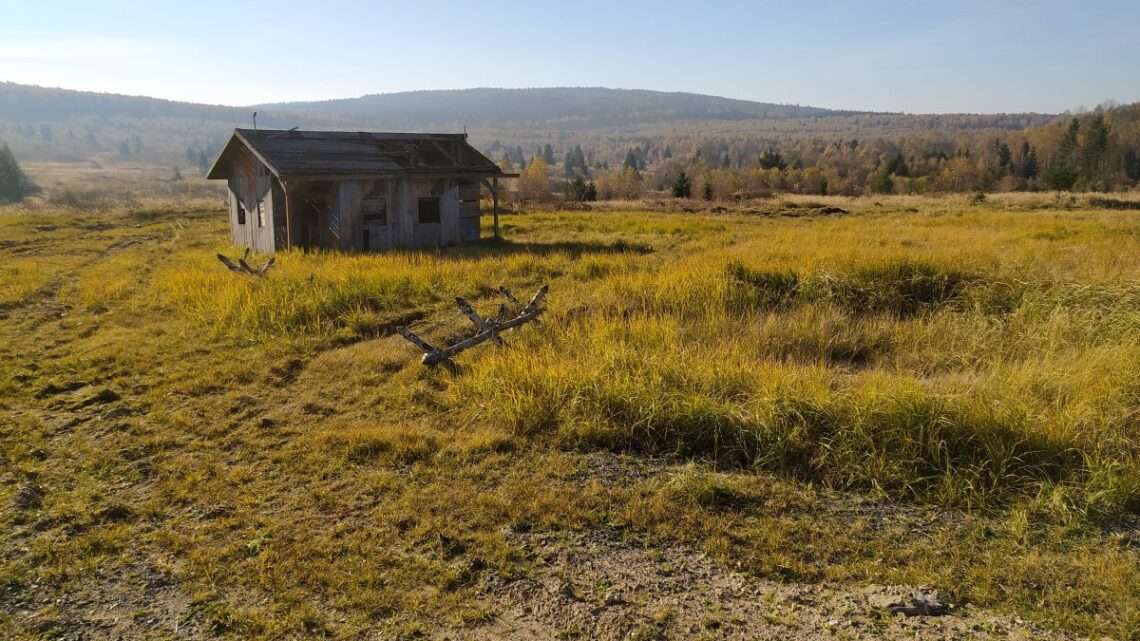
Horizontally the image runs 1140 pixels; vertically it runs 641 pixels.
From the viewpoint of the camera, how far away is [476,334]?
933 centimetres

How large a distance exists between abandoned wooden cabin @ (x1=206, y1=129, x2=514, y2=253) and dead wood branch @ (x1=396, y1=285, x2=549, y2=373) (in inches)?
435

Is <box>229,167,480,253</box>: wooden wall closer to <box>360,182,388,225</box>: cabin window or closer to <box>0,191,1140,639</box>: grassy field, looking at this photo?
<box>360,182,388,225</box>: cabin window

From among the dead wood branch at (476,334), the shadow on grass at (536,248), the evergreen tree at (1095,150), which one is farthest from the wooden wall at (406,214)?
Result: the evergreen tree at (1095,150)

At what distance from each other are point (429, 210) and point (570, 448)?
54.1 ft

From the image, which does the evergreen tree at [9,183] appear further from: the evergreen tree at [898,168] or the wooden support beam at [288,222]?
the evergreen tree at [898,168]

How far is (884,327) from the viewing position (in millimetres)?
9586

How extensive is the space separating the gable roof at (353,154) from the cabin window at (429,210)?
953mm

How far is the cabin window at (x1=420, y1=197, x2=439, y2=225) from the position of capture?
70.4 feet

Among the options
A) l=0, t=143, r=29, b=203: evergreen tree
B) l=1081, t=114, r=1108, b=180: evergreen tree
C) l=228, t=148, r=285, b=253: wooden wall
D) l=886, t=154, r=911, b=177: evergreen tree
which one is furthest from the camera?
l=886, t=154, r=911, b=177: evergreen tree

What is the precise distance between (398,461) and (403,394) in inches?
67.4

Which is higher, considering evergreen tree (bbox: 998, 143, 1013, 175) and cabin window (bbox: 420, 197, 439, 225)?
evergreen tree (bbox: 998, 143, 1013, 175)

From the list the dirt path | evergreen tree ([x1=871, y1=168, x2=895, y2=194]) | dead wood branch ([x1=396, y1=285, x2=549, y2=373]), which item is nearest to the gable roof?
dead wood branch ([x1=396, y1=285, x2=549, y2=373])

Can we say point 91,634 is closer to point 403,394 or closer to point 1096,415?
point 403,394

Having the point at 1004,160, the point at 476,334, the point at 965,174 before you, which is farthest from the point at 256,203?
the point at 1004,160
